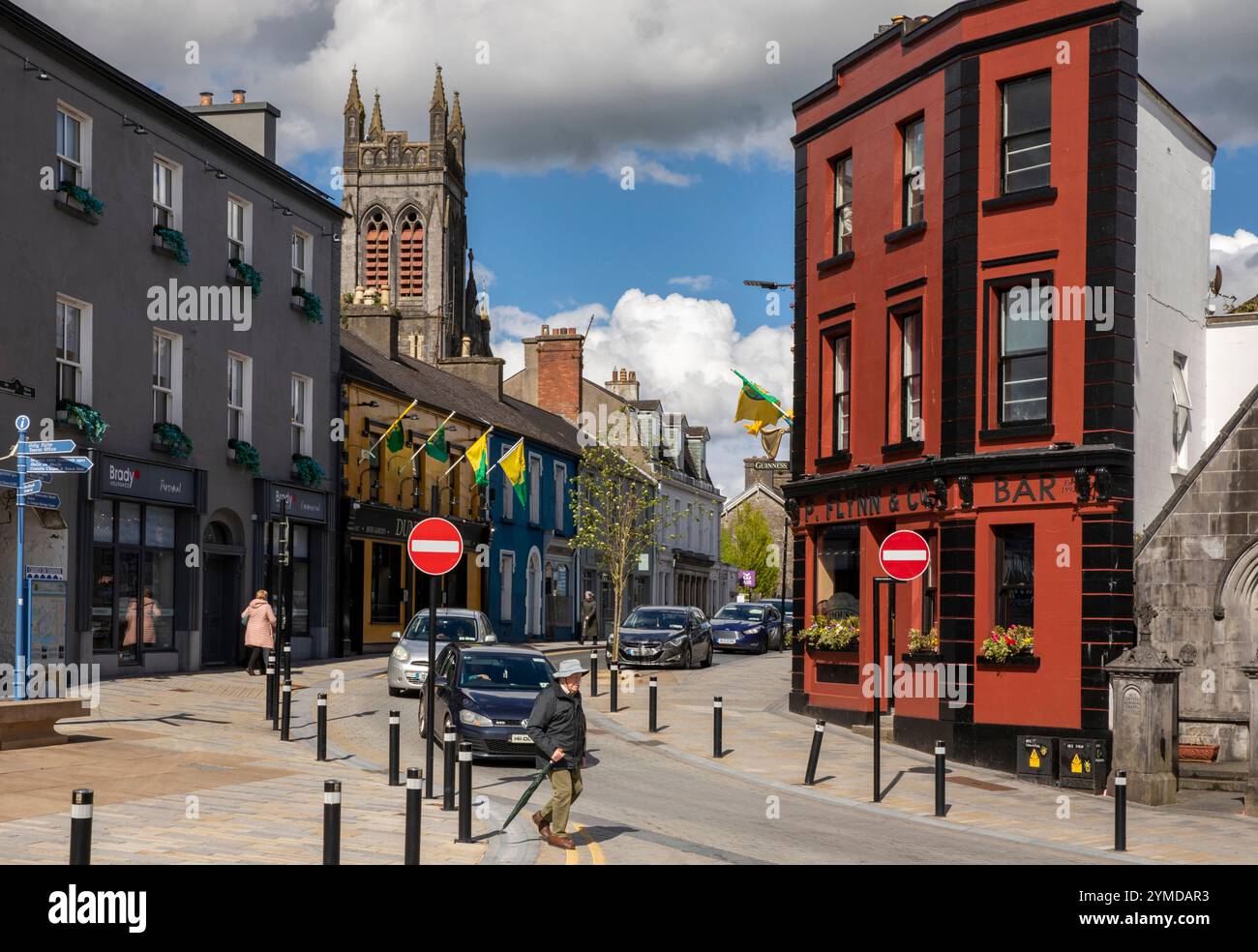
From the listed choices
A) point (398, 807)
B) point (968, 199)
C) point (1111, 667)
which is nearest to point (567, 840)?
point (398, 807)

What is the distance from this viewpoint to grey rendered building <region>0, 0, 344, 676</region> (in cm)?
2439

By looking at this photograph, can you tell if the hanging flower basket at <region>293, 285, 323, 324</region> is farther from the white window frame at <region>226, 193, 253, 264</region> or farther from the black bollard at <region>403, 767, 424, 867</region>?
the black bollard at <region>403, 767, 424, 867</region>

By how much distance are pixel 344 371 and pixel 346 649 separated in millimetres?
7333

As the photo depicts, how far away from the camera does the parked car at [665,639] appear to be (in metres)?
35.7

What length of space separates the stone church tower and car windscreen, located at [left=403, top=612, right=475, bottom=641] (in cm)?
7377

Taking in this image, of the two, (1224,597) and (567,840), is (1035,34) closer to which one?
(1224,597)

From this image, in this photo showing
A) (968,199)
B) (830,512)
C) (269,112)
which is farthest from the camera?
(269,112)

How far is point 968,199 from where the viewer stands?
2198cm

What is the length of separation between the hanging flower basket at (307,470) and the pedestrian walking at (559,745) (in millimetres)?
22385

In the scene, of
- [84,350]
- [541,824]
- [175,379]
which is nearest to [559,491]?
[175,379]

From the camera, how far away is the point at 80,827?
8.05 m

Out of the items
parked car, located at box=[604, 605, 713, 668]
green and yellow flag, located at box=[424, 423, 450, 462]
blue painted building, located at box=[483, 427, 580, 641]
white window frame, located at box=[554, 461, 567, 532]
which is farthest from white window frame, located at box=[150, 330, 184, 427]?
white window frame, located at box=[554, 461, 567, 532]
